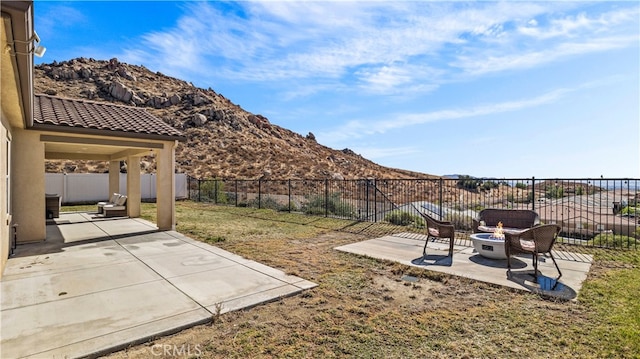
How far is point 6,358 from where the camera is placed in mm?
2859

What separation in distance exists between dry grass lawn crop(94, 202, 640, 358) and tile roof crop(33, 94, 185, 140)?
6.90 metres

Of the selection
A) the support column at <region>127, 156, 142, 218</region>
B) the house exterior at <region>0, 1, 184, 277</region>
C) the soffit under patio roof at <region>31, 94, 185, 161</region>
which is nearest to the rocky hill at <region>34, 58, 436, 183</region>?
the support column at <region>127, 156, 142, 218</region>

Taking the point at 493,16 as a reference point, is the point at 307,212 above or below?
below

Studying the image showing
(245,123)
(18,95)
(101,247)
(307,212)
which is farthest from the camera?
(245,123)

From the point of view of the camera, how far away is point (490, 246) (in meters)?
6.15

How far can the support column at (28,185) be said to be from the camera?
7.86 metres

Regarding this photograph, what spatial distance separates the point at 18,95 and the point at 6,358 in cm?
429

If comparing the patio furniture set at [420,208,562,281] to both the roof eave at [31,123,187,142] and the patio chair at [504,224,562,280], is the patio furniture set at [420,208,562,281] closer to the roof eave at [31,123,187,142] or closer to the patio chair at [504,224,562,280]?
the patio chair at [504,224,562,280]

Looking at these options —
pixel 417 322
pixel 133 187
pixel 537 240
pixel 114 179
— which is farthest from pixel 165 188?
pixel 537 240

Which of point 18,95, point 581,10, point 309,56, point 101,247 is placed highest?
point 309,56

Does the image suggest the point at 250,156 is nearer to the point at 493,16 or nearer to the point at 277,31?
the point at 277,31

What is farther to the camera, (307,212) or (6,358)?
(307,212)

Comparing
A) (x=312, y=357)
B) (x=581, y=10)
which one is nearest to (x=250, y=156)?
(x=581, y=10)

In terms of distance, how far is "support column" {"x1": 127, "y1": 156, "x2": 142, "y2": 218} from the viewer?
1310 cm
